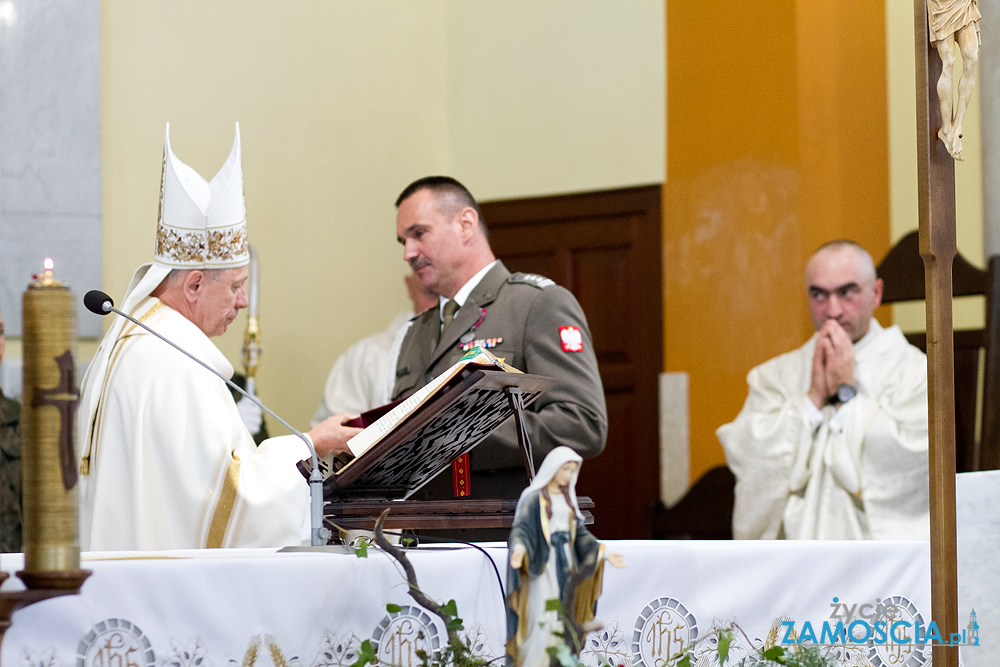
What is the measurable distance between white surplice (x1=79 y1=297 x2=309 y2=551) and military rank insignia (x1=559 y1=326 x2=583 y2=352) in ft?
3.65

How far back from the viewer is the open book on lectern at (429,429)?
2.35m

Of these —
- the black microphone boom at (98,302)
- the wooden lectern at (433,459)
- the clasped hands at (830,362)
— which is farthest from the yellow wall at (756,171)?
the black microphone boom at (98,302)

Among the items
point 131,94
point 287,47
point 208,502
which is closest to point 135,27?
point 131,94

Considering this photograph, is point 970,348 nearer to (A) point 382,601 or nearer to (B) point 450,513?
(B) point 450,513

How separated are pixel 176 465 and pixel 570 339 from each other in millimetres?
1377

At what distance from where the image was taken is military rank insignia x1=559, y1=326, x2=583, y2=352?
4.00 metres

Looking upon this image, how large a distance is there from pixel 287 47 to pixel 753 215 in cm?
238

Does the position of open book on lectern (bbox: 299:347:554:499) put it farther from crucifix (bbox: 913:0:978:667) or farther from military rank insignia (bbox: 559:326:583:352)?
military rank insignia (bbox: 559:326:583:352)

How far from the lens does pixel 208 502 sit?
3.02 meters

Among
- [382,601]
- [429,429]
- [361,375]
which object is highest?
[361,375]

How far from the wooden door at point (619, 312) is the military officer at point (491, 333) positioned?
2350 mm

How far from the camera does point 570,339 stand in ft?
13.2

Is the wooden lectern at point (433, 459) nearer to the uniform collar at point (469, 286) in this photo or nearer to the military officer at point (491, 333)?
the military officer at point (491, 333)

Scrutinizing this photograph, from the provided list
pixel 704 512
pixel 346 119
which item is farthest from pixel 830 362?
pixel 346 119
